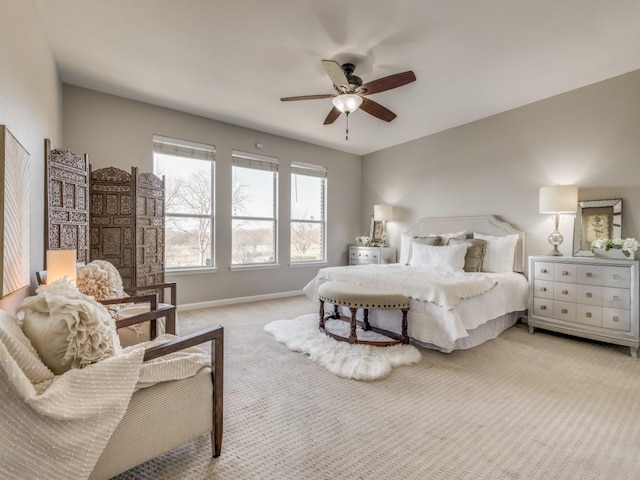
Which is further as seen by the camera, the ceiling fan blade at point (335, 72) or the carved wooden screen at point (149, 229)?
the carved wooden screen at point (149, 229)

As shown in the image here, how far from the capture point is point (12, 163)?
163 centimetres

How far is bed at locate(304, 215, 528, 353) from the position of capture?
2809 mm

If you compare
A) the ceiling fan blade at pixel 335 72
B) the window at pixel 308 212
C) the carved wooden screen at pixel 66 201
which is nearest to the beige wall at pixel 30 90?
the carved wooden screen at pixel 66 201

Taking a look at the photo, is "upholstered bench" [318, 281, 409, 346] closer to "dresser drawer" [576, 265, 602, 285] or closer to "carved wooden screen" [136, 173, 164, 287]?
"dresser drawer" [576, 265, 602, 285]

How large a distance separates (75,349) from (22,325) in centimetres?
27

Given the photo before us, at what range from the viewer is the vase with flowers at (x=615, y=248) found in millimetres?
2916

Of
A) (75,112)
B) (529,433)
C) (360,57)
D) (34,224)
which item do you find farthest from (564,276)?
(75,112)

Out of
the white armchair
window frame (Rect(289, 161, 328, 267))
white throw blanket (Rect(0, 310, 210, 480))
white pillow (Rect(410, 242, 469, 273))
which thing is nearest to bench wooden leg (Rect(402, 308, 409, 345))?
white pillow (Rect(410, 242, 469, 273))

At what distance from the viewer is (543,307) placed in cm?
341

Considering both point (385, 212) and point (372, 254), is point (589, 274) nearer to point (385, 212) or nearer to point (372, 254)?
point (385, 212)

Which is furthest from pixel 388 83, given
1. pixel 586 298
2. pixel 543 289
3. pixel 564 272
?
pixel 586 298

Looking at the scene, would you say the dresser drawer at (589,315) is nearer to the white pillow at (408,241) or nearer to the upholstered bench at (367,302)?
the white pillow at (408,241)

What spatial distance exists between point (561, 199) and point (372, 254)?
2.96 m

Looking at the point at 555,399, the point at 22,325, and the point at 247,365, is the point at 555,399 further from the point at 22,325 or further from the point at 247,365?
the point at 22,325
